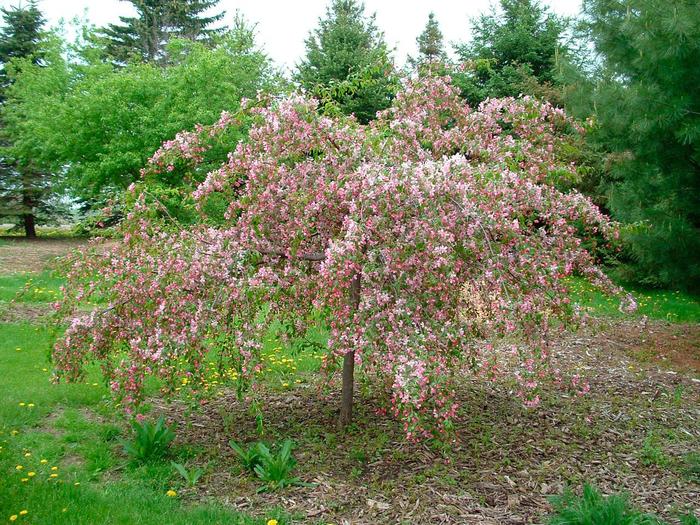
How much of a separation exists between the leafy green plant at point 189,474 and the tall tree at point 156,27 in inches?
1122

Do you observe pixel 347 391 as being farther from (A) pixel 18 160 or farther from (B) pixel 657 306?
(A) pixel 18 160

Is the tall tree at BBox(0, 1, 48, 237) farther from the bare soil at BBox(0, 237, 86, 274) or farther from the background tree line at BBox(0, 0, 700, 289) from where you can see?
the bare soil at BBox(0, 237, 86, 274)

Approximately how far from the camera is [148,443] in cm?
400

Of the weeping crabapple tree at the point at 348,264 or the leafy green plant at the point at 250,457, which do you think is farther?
the leafy green plant at the point at 250,457

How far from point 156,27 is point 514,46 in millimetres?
20129

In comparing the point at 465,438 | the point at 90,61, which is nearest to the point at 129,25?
the point at 90,61

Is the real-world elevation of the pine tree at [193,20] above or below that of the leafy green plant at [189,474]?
above

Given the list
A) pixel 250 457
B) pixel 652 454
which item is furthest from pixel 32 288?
pixel 652 454

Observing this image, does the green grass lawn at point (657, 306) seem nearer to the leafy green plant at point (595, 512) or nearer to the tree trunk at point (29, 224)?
the leafy green plant at point (595, 512)

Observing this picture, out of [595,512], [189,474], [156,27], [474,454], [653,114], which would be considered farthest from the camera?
[156,27]

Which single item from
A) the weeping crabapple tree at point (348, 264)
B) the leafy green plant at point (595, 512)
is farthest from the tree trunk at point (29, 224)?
the leafy green plant at point (595, 512)

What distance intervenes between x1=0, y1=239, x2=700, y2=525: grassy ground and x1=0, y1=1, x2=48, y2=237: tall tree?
1891cm

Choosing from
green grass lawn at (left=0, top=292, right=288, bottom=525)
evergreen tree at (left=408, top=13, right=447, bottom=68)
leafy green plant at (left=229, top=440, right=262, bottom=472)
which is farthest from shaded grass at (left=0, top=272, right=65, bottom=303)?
evergreen tree at (left=408, top=13, right=447, bottom=68)

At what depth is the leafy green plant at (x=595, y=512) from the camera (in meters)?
3.01
